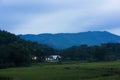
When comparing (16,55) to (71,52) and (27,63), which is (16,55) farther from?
(71,52)

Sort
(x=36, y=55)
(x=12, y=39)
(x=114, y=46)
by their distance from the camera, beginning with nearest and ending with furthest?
(x=36, y=55), (x=12, y=39), (x=114, y=46)

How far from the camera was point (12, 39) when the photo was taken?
12462 centimetres

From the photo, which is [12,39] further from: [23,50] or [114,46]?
[114,46]

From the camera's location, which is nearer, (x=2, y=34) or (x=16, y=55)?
(x=16, y=55)

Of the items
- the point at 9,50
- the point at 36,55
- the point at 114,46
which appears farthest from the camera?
the point at 114,46

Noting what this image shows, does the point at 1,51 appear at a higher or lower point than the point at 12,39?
lower

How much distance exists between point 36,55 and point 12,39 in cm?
1672

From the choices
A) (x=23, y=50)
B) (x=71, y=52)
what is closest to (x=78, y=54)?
(x=71, y=52)

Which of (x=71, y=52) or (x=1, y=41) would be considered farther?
(x=71, y=52)

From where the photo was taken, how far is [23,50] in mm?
84375

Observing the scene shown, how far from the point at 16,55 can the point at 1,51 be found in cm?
394

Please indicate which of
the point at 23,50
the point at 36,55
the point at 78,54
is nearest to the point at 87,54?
the point at 78,54

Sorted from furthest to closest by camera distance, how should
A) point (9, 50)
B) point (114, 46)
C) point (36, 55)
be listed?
point (114, 46)
point (36, 55)
point (9, 50)

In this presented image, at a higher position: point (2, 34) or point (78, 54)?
point (2, 34)
